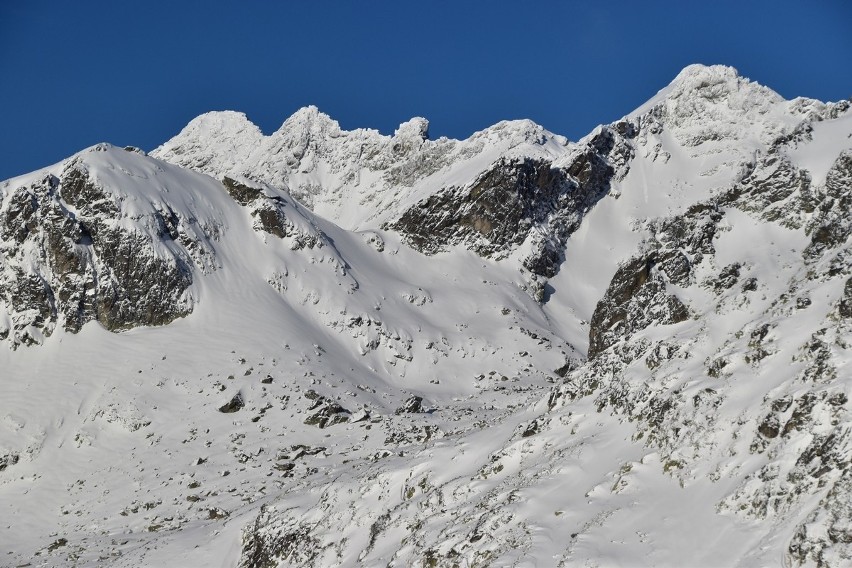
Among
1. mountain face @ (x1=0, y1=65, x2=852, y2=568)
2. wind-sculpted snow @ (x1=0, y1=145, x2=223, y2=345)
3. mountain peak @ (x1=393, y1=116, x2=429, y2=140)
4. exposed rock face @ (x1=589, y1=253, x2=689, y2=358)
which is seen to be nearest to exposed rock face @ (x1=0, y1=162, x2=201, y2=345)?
wind-sculpted snow @ (x1=0, y1=145, x2=223, y2=345)

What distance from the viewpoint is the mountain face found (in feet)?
63.6

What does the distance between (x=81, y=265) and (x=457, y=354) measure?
1271 inches

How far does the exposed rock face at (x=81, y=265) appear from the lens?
65312 millimetres

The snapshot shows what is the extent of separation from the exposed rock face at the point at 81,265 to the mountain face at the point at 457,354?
204 mm

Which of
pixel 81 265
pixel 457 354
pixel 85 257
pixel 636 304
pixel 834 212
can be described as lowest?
pixel 636 304

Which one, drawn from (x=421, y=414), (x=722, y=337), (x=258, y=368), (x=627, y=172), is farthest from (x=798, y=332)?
(x=627, y=172)

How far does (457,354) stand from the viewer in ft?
238

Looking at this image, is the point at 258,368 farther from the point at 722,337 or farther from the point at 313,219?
the point at 722,337

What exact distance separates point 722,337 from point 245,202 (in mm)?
63415

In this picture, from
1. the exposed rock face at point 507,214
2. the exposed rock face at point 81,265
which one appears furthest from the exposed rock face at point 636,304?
the exposed rock face at point 507,214

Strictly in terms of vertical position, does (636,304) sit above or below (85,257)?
below

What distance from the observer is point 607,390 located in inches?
1015

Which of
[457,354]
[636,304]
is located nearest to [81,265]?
[457,354]

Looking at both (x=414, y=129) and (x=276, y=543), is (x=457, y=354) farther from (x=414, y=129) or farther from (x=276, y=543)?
(x=414, y=129)
